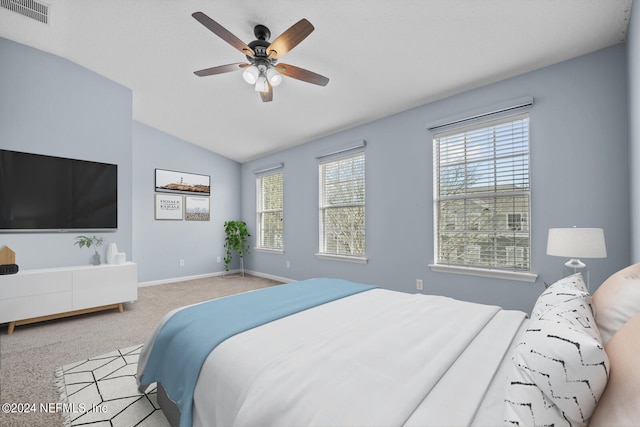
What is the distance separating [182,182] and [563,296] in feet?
18.6

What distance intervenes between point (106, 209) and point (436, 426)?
439 cm

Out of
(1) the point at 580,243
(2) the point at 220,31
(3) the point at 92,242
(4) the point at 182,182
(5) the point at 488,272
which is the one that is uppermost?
(2) the point at 220,31

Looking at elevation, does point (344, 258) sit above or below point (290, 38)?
below

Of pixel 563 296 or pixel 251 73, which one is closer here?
pixel 563 296

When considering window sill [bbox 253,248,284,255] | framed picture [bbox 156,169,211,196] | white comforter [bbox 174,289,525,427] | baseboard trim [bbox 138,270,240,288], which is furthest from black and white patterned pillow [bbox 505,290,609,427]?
framed picture [bbox 156,169,211,196]

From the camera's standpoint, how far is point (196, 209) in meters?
5.68

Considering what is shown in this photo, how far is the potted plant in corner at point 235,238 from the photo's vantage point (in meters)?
6.00

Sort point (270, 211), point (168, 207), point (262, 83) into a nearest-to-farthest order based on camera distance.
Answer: point (262, 83)
point (168, 207)
point (270, 211)

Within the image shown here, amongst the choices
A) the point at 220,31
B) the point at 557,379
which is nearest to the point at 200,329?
the point at 557,379

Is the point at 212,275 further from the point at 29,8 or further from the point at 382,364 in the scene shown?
the point at 382,364

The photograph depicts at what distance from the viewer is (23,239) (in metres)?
3.26

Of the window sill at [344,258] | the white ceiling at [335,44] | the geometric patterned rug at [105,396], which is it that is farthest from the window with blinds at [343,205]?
the geometric patterned rug at [105,396]

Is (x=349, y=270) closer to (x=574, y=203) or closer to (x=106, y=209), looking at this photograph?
(x=574, y=203)

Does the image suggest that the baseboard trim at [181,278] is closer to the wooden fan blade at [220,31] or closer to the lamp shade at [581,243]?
the wooden fan blade at [220,31]
